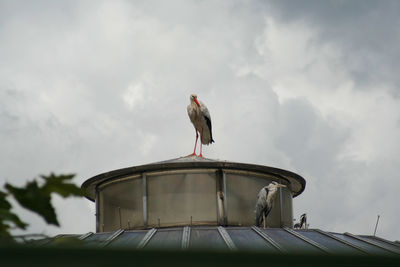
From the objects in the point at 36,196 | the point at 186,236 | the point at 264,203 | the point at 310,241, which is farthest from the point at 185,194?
the point at 36,196

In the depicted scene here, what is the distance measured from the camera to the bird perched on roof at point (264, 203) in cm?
2045

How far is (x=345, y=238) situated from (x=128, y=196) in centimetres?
669

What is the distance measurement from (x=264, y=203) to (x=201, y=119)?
3817mm

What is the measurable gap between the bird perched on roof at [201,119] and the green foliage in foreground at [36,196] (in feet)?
64.0

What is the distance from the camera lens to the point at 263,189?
68.5 feet

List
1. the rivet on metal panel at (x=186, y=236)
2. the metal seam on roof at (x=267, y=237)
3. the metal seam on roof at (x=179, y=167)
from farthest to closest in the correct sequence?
the metal seam on roof at (x=179, y=167)
the rivet on metal panel at (x=186, y=236)
the metal seam on roof at (x=267, y=237)

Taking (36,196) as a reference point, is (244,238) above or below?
above

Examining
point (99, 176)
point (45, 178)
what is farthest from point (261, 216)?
point (45, 178)

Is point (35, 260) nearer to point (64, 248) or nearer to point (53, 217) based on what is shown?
point (64, 248)

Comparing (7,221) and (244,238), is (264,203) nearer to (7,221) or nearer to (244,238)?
(244,238)

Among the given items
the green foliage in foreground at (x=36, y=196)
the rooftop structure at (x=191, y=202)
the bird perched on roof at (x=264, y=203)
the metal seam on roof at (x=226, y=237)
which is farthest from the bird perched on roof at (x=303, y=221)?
the green foliage in foreground at (x=36, y=196)

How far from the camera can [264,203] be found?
67.4 feet

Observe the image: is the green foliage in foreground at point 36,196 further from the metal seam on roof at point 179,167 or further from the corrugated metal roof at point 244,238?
the metal seam on roof at point 179,167

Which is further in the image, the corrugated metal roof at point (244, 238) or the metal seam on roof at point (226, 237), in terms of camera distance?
the corrugated metal roof at point (244, 238)
